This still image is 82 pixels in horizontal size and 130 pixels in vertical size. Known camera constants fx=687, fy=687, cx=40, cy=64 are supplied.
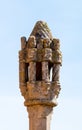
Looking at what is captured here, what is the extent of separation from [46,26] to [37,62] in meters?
1.73

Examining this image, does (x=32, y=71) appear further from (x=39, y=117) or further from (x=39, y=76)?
(x=39, y=117)

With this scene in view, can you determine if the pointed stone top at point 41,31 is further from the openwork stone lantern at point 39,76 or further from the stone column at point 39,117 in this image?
the stone column at point 39,117

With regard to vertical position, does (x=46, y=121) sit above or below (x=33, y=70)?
below

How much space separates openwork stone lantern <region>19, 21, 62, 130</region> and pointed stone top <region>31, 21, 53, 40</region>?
89mm

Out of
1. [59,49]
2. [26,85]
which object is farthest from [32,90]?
[59,49]

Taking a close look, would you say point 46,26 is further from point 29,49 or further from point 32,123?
point 32,123

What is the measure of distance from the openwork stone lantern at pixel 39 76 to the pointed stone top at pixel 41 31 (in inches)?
3.5

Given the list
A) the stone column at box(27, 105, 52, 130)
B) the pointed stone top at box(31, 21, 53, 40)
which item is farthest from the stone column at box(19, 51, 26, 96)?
the pointed stone top at box(31, 21, 53, 40)

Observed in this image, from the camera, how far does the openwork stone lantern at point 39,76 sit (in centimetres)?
2741

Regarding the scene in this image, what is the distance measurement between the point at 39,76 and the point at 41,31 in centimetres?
189

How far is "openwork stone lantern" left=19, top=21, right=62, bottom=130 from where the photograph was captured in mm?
27406

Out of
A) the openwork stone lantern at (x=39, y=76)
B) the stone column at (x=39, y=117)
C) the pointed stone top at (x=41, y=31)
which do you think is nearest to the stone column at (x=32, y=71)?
the openwork stone lantern at (x=39, y=76)

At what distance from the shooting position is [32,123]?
1075 inches

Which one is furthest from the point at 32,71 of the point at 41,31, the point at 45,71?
the point at 41,31
